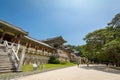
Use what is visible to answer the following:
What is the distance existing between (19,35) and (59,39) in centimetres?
2296

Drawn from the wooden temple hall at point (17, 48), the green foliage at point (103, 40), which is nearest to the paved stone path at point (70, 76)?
the wooden temple hall at point (17, 48)

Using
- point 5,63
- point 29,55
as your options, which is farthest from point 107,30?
point 5,63

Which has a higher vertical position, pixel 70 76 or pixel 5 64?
pixel 5 64

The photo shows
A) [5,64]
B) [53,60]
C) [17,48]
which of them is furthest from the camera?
[53,60]

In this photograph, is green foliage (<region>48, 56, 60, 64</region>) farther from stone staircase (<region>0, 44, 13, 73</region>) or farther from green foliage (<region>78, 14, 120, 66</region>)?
stone staircase (<region>0, 44, 13, 73</region>)

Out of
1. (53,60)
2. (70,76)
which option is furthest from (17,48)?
(53,60)

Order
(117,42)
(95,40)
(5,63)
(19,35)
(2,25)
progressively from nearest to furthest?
(5,63) < (2,25) < (19,35) < (117,42) < (95,40)

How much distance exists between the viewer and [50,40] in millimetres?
44406

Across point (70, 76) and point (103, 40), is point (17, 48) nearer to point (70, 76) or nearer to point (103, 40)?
point (70, 76)

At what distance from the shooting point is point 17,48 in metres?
16.6

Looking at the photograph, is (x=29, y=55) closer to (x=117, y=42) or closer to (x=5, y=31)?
(x=5, y=31)

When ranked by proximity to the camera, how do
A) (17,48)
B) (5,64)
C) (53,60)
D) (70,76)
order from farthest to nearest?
1. (53,60)
2. (17,48)
3. (70,76)
4. (5,64)

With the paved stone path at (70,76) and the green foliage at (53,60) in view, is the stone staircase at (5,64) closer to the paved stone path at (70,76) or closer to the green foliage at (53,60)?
the paved stone path at (70,76)

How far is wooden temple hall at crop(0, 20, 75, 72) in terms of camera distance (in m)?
12.6
